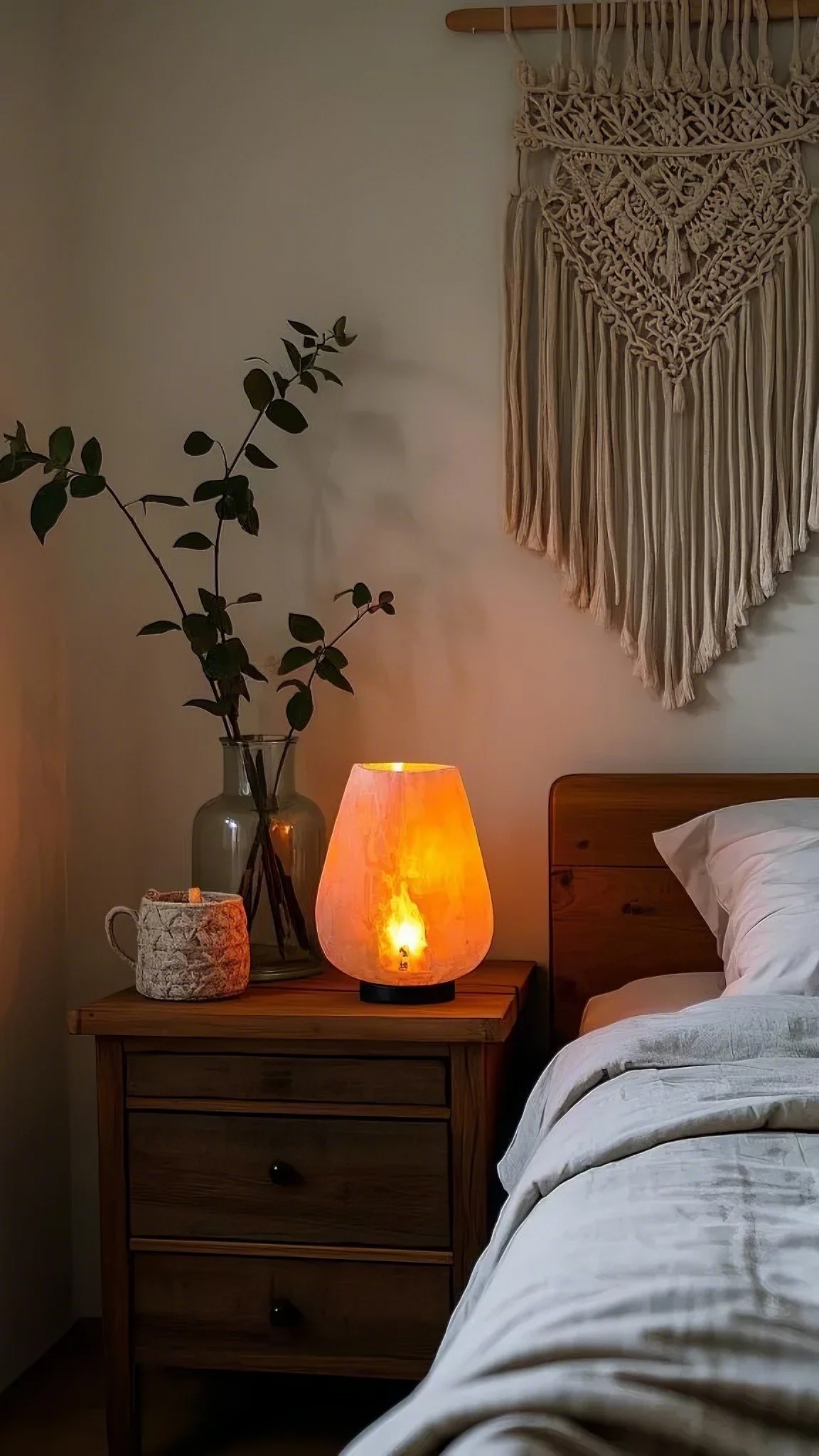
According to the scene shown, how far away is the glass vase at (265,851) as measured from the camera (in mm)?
2100

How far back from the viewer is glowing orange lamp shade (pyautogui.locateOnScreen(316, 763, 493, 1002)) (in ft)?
6.23

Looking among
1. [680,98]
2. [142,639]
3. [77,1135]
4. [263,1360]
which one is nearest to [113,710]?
[142,639]

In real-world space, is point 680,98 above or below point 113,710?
above

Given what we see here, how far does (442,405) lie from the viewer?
90.2 inches

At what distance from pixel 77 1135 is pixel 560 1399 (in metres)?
1.81

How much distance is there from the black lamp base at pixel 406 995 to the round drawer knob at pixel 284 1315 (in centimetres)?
42

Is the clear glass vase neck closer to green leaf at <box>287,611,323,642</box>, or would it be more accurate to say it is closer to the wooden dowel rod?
green leaf at <box>287,611,323,642</box>

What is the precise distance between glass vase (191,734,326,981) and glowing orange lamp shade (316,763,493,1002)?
7.2 inches

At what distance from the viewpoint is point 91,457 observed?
203 centimetres

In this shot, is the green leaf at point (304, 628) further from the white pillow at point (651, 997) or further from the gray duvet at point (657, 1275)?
the gray duvet at point (657, 1275)

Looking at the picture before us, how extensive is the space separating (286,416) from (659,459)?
2.00ft

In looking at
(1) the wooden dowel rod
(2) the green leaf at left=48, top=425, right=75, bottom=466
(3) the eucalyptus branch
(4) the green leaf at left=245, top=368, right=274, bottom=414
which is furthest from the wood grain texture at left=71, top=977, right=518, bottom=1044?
(1) the wooden dowel rod

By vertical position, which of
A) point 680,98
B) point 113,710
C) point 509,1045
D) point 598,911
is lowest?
point 509,1045

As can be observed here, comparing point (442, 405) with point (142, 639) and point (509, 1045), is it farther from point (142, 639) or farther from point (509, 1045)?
point (509, 1045)
